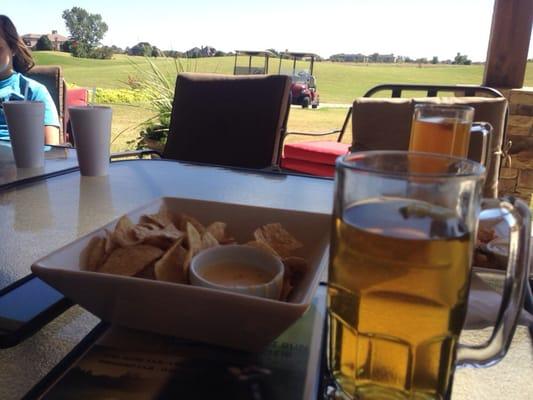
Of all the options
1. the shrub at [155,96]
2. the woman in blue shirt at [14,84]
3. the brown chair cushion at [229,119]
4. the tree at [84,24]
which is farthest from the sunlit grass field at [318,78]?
the tree at [84,24]

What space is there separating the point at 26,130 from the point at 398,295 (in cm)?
131

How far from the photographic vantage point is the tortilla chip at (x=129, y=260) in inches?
19.2

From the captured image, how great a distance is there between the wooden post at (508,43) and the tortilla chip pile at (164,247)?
346 cm

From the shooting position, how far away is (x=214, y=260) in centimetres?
53

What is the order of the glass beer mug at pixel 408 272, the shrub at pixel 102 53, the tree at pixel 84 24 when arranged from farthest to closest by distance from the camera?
the tree at pixel 84 24 → the shrub at pixel 102 53 → the glass beer mug at pixel 408 272

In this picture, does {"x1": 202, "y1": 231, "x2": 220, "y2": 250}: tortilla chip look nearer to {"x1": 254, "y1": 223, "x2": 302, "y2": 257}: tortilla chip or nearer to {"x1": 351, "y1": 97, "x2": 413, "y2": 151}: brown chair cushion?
{"x1": 254, "y1": 223, "x2": 302, "y2": 257}: tortilla chip

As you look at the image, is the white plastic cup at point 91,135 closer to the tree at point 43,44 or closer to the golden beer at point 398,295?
the golden beer at point 398,295

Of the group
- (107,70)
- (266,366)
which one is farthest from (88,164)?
(107,70)

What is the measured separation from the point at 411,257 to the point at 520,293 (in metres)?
0.11

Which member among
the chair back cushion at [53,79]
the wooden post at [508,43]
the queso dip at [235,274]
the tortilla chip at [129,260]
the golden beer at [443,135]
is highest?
the wooden post at [508,43]

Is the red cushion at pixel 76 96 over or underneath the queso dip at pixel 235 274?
over

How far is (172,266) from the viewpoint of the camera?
1.65ft

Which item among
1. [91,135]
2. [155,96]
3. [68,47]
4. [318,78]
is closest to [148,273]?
[91,135]

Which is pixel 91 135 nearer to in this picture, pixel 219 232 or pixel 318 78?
pixel 219 232
